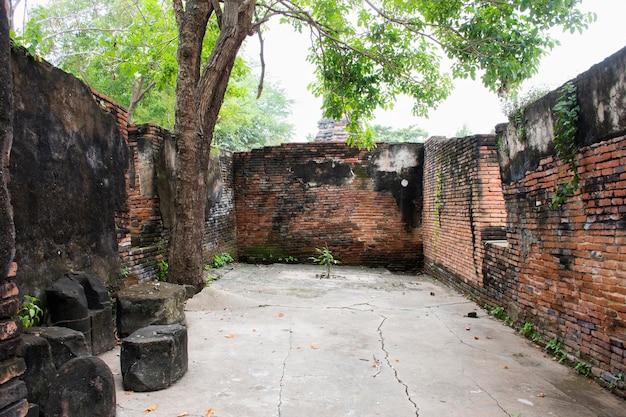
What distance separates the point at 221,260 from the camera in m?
9.11

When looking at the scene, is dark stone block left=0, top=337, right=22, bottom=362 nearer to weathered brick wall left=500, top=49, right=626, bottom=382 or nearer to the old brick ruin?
the old brick ruin

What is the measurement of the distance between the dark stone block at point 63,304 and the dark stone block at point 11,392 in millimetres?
1980

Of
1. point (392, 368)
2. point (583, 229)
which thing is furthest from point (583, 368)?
point (392, 368)

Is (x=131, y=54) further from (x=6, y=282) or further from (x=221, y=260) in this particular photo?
(x=6, y=282)

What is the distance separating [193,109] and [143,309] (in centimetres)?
277

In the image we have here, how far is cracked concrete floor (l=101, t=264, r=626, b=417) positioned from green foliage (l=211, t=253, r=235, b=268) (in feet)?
9.09

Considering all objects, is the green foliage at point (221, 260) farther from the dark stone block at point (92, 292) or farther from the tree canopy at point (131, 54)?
the dark stone block at point (92, 292)

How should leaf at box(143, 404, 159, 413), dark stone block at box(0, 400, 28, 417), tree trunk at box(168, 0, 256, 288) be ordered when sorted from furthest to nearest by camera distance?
tree trunk at box(168, 0, 256, 288), leaf at box(143, 404, 159, 413), dark stone block at box(0, 400, 28, 417)

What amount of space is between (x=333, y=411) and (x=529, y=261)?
2.95 m

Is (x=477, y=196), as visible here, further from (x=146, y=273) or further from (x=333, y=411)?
(x=146, y=273)

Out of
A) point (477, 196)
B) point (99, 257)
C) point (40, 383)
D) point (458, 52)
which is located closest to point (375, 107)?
point (458, 52)

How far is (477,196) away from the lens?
6223mm

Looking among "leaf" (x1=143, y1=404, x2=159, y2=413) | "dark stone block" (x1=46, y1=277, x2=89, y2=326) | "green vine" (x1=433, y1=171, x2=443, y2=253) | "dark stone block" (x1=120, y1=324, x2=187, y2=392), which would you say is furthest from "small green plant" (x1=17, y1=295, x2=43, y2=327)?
"green vine" (x1=433, y1=171, x2=443, y2=253)

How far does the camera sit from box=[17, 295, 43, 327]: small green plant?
3127 mm
